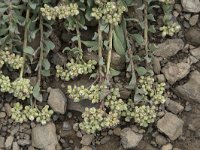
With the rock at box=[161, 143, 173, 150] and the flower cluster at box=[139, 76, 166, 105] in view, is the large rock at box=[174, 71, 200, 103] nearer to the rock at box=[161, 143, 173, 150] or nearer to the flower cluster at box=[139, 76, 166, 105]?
the flower cluster at box=[139, 76, 166, 105]

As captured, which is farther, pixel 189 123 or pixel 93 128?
pixel 189 123

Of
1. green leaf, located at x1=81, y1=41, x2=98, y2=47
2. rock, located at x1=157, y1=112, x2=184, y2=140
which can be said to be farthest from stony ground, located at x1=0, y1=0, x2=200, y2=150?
green leaf, located at x1=81, y1=41, x2=98, y2=47

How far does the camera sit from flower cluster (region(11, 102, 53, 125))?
4121 mm

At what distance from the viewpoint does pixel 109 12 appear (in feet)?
13.3

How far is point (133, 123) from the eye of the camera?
4.26 metres

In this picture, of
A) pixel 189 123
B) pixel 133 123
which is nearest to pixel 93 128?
pixel 133 123

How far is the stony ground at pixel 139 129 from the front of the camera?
13.9 ft

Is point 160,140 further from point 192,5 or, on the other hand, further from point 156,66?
point 192,5

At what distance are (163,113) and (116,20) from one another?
0.84 metres

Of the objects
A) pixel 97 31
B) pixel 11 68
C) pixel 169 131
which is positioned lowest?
pixel 169 131

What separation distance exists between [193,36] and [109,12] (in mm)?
817

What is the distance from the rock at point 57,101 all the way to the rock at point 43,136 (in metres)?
0.15

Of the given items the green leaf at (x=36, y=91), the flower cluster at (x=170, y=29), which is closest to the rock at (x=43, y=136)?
the green leaf at (x=36, y=91)

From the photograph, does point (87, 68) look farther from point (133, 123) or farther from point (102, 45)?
point (133, 123)
